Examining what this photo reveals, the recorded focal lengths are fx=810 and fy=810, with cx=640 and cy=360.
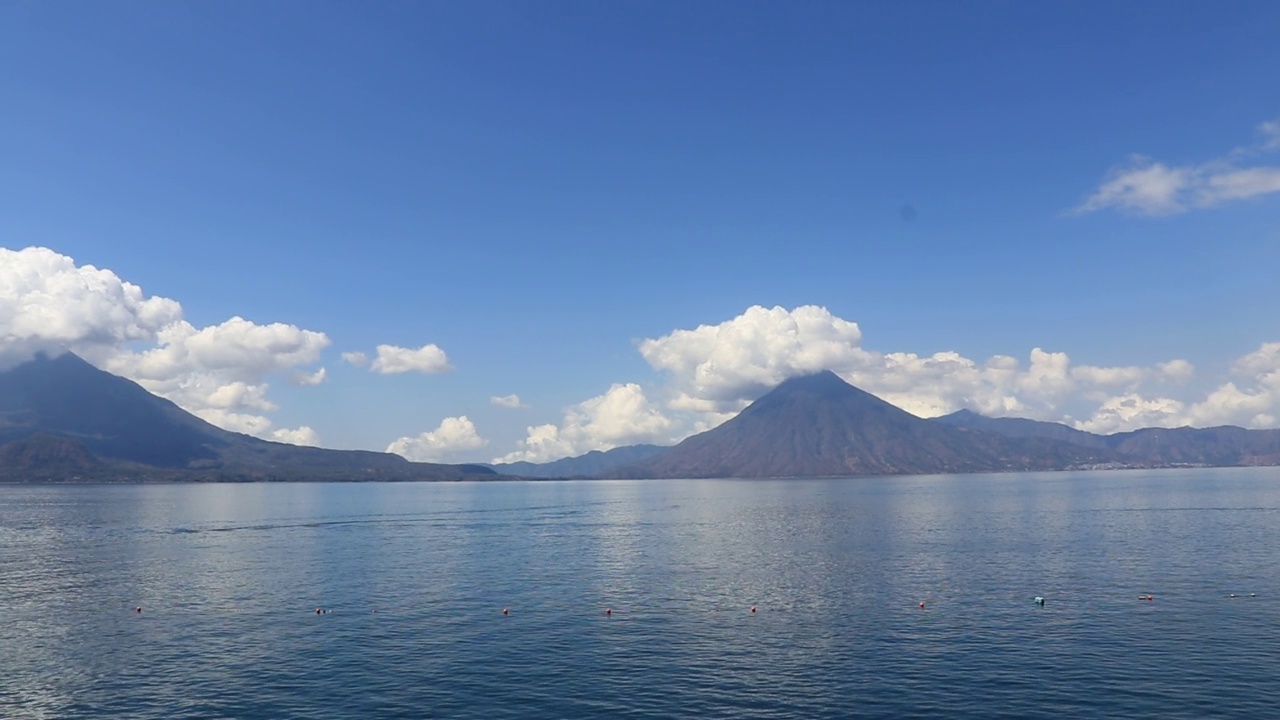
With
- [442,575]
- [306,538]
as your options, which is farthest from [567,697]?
[306,538]

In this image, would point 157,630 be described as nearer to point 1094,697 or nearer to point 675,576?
point 675,576

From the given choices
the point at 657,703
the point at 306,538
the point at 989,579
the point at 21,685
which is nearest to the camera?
the point at 657,703

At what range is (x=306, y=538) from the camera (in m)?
196

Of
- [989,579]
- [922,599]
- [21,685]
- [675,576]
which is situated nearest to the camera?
[21,685]

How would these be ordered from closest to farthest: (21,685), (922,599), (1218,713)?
(1218,713) → (21,685) → (922,599)

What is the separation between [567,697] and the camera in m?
67.1

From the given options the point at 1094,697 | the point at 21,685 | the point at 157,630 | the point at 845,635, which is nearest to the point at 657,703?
the point at 845,635

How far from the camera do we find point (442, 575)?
131000 mm

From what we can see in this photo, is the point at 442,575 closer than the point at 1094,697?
No

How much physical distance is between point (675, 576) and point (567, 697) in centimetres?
6197

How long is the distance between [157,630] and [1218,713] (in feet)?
337

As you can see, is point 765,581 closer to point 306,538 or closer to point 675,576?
point 675,576

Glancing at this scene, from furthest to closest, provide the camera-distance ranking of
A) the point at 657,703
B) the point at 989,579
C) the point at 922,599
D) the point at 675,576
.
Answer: the point at 675,576
the point at 989,579
the point at 922,599
the point at 657,703

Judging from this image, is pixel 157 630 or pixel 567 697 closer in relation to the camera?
pixel 567 697
